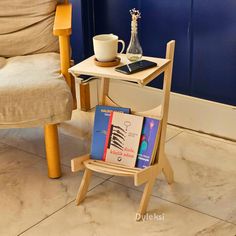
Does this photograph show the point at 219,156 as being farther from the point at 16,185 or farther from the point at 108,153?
the point at 16,185

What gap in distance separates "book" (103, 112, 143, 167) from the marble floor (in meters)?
0.18

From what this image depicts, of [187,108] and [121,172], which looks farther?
[187,108]

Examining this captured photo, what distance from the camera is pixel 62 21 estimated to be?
192 centimetres

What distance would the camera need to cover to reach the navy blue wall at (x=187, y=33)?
2.08m

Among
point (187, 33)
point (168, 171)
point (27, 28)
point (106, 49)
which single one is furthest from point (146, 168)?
point (27, 28)

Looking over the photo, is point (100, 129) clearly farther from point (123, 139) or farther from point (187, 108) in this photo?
point (187, 108)

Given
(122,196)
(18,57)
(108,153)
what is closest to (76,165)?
(108,153)

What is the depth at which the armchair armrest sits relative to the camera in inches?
71.5

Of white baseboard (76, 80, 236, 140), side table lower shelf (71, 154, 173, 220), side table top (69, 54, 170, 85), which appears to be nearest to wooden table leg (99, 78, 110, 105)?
side table top (69, 54, 170, 85)

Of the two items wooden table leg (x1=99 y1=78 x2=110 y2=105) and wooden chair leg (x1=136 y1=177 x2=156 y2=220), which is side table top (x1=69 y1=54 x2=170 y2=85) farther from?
wooden chair leg (x1=136 y1=177 x2=156 y2=220)

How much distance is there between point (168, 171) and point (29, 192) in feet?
1.90

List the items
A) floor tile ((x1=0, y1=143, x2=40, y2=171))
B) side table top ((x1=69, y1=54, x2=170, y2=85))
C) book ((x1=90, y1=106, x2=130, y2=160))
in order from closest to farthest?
1. side table top ((x1=69, y1=54, x2=170, y2=85))
2. book ((x1=90, y1=106, x2=130, y2=160))
3. floor tile ((x1=0, y1=143, x2=40, y2=171))

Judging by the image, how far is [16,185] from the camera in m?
1.92

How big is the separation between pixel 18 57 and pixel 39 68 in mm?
269
